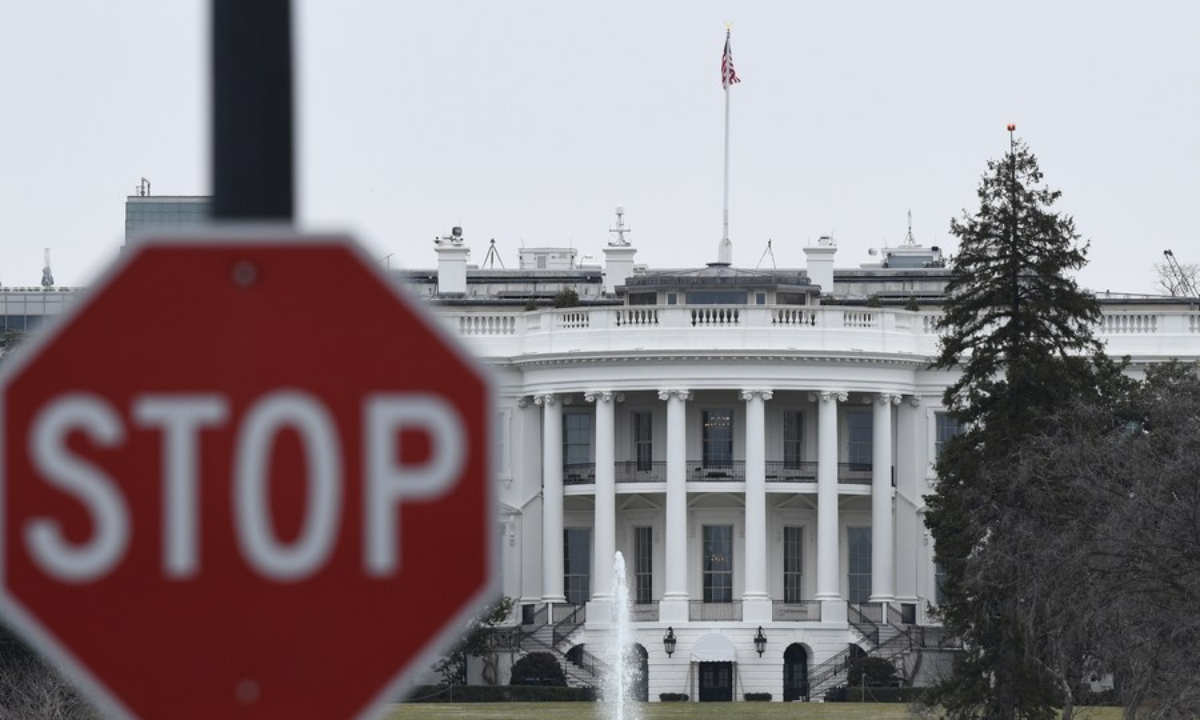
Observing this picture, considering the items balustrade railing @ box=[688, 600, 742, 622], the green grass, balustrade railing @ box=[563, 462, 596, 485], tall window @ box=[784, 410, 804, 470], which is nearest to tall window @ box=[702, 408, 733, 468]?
tall window @ box=[784, 410, 804, 470]

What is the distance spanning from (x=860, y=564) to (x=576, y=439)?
9210mm

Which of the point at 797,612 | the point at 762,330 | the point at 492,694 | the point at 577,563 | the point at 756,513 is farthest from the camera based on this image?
the point at 577,563

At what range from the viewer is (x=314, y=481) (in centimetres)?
531

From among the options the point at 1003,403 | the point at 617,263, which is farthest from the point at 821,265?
the point at 1003,403

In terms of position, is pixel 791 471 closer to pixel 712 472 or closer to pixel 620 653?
pixel 712 472

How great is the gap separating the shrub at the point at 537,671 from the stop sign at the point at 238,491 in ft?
266

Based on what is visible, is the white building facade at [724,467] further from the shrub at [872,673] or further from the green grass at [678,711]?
the green grass at [678,711]

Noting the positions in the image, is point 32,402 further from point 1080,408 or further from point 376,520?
point 1080,408

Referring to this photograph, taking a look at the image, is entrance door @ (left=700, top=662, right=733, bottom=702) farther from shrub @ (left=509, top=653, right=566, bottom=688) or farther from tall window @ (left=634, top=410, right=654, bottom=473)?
tall window @ (left=634, top=410, right=654, bottom=473)

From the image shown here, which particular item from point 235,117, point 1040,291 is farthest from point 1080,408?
point 235,117

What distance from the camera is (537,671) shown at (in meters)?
86.6

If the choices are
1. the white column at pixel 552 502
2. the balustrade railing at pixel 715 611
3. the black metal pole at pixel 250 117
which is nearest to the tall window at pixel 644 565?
the balustrade railing at pixel 715 611

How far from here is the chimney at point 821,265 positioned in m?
104

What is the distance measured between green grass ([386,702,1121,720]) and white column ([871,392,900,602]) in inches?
382
